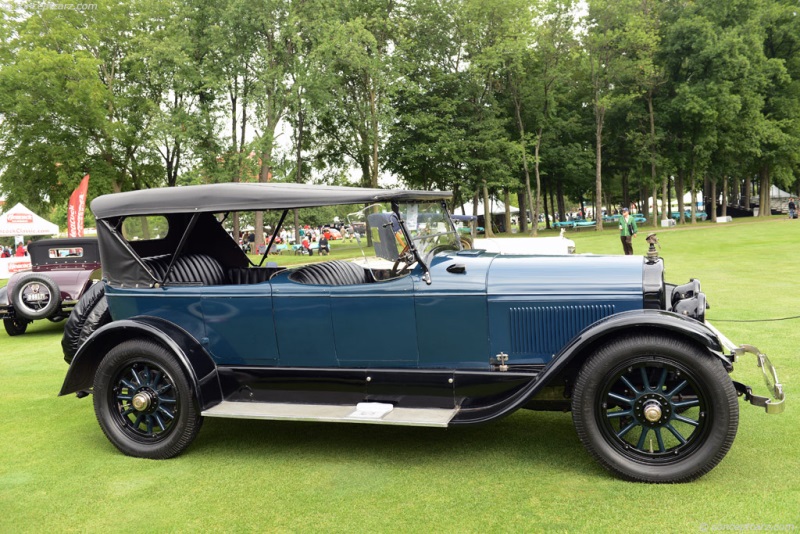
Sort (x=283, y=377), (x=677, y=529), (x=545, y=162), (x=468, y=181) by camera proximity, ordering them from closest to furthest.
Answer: (x=677, y=529) < (x=283, y=377) < (x=468, y=181) < (x=545, y=162)

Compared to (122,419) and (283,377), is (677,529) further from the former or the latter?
(122,419)

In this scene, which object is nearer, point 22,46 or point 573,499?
point 573,499

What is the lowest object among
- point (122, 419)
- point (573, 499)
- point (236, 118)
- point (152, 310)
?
point (573, 499)

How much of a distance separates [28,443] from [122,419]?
3.19ft

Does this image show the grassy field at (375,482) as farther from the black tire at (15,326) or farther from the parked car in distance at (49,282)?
the black tire at (15,326)

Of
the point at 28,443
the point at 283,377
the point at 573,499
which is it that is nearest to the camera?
the point at 573,499

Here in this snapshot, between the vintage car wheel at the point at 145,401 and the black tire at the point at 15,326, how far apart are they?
758cm

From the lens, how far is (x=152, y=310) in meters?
4.79

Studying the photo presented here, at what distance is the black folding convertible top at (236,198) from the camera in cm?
425

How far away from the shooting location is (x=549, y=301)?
13.3 ft

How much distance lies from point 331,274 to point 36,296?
7.54 meters

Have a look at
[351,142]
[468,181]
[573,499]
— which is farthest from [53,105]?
[573,499]

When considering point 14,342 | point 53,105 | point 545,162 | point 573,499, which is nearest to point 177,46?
point 53,105

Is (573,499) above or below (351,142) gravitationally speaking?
below
